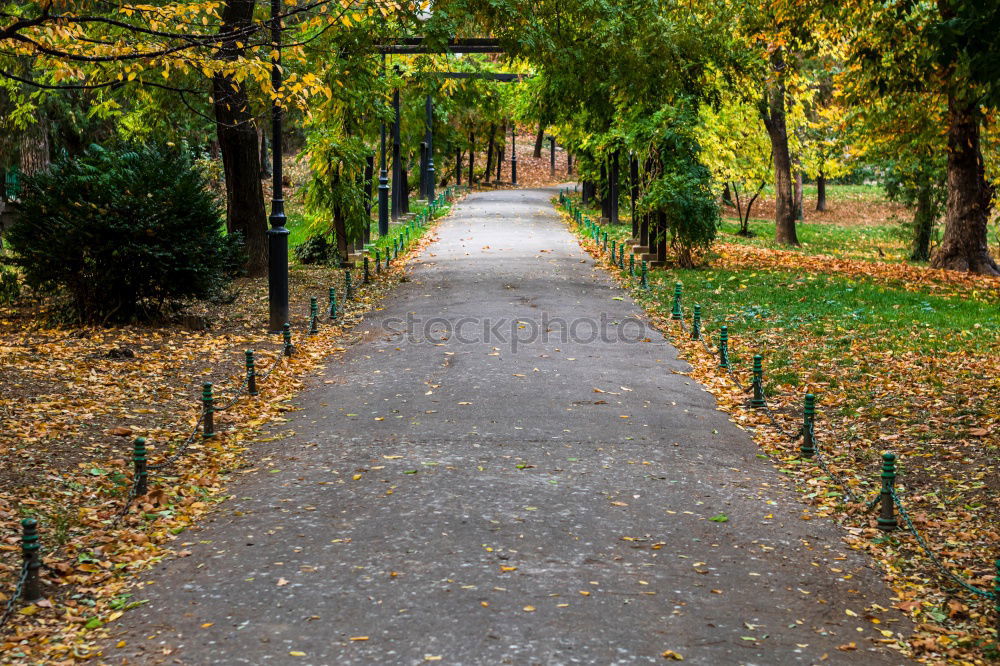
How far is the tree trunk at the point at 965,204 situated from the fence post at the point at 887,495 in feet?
62.5

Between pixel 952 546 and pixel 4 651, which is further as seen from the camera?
pixel 952 546

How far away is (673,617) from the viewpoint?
636 centimetres

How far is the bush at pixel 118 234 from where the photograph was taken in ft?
50.1

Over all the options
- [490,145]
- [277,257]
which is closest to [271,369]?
[277,257]

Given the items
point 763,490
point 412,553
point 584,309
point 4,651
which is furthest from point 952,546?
point 584,309

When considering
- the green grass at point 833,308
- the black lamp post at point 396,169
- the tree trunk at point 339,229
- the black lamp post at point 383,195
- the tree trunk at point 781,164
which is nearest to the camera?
the green grass at point 833,308

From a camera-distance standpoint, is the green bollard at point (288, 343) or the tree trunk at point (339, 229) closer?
the green bollard at point (288, 343)

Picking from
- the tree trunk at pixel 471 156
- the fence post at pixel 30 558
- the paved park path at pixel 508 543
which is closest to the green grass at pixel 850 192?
the tree trunk at pixel 471 156

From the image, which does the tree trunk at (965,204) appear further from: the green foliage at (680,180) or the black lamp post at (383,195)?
the black lamp post at (383,195)

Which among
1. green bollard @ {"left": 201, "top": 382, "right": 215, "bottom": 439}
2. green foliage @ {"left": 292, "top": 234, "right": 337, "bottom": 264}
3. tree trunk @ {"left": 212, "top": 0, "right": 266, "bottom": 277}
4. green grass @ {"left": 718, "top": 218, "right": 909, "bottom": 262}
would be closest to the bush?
tree trunk @ {"left": 212, "top": 0, "right": 266, "bottom": 277}

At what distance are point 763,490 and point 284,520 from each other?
14.5 ft

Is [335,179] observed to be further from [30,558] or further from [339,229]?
[30,558]

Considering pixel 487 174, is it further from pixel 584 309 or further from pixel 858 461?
pixel 858 461

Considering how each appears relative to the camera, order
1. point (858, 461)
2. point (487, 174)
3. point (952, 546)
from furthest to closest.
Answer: point (487, 174) < point (858, 461) < point (952, 546)
